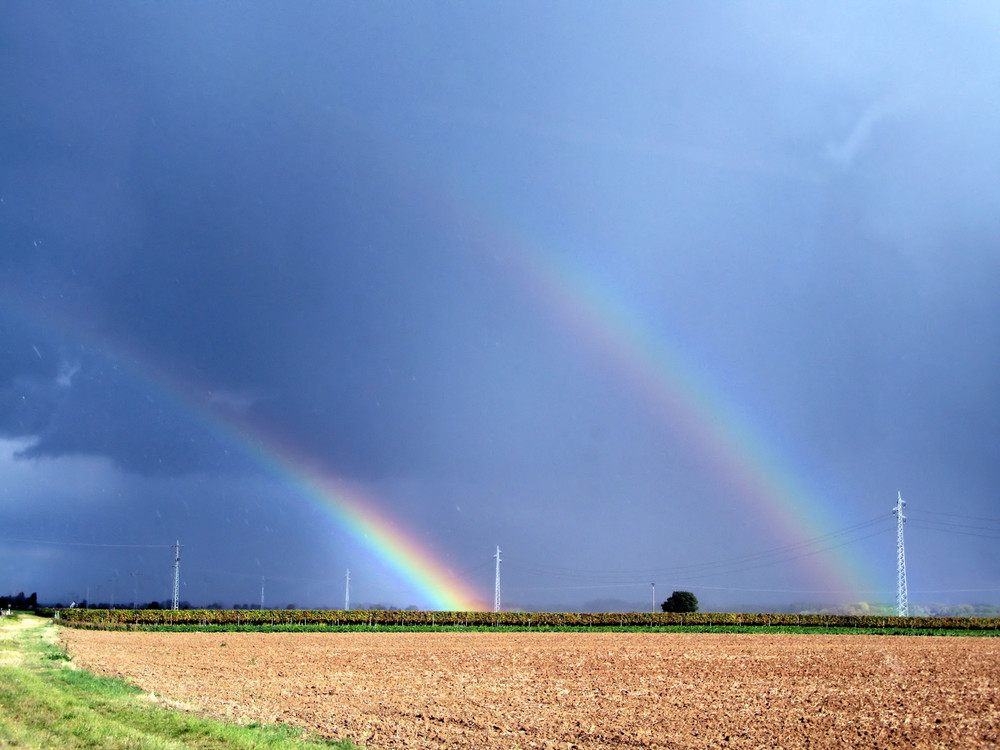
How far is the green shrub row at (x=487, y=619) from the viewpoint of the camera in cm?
9612

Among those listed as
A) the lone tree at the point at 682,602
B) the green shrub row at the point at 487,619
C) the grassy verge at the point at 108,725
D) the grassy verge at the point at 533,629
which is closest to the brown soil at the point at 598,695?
the grassy verge at the point at 108,725

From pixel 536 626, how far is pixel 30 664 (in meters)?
74.8

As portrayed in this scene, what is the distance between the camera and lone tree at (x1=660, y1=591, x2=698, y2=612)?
449 ft

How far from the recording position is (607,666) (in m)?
40.6

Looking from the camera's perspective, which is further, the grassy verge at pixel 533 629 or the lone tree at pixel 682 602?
the lone tree at pixel 682 602

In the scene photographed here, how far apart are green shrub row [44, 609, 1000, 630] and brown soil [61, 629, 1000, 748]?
163 ft

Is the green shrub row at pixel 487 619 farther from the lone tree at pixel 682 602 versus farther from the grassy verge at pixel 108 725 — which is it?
the grassy verge at pixel 108 725

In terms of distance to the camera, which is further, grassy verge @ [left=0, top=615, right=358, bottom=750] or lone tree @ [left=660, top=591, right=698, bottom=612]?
lone tree @ [left=660, top=591, right=698, bottom=612]

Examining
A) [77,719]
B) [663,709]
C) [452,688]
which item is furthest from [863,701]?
[77,719]

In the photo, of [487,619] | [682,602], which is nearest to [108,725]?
[487,619]

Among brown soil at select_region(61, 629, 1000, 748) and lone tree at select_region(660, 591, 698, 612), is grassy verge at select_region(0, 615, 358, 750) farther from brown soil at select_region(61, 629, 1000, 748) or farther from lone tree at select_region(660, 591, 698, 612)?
lone tree at select_region(660, 591, 698, 612)

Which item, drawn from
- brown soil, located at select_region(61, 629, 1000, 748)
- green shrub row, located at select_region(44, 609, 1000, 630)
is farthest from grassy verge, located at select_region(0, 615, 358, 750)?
green shrub row, located at select_region(44, 609, 1000, 630)

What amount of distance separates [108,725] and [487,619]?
90.6m

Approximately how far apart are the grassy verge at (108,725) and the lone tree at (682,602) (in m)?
119
